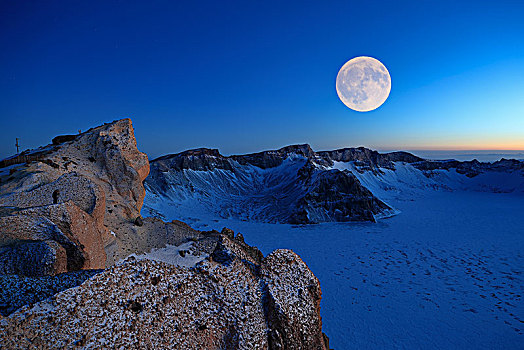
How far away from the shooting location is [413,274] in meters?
22.4

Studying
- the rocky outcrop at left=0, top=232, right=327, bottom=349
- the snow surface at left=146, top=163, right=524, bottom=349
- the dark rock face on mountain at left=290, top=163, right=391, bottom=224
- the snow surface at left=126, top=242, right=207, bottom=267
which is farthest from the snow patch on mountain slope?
the rocky outcrop at left=0, top=232, right=327, bottom=349

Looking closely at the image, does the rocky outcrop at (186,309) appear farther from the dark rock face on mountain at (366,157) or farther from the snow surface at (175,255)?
the dark rock face on mountain at (366,157)

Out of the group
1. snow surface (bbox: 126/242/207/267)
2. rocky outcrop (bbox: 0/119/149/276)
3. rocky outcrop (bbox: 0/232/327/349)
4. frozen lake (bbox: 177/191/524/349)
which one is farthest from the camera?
frozen lake (bbox: 177/191/524/349)

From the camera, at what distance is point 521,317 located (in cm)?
1565

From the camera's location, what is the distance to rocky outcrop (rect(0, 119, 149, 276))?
687 cm

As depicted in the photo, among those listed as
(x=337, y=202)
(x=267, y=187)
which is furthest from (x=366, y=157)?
(x=337, y=202)

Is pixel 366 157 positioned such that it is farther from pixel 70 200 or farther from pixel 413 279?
pixel 70 200

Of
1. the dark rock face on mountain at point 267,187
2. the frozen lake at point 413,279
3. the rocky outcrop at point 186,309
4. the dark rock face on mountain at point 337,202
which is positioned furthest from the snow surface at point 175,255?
the dark rock face on mountain at point 267,187

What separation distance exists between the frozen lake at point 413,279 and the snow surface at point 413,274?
0.06 meters

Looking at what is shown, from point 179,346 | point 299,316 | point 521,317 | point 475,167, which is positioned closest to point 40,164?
point 179,346

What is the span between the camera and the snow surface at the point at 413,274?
14461 millimetres

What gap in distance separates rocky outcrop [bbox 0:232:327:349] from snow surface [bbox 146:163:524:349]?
10.3 metres

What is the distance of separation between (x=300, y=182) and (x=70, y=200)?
54.5 meters

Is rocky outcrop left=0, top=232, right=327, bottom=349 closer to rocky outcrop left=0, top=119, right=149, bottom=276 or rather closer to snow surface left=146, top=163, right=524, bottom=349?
rocky outcrop left=0, top=119, right=149, bottom=276
